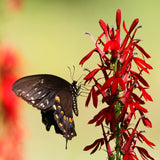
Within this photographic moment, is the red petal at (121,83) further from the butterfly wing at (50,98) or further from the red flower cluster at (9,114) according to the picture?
the red flower cluster at (9,114)

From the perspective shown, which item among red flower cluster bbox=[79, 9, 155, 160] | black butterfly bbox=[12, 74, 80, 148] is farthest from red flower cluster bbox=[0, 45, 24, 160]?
red flower cluster bbox=[79, 9, 155, 160]

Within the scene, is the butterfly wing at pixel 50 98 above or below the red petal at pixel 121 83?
above

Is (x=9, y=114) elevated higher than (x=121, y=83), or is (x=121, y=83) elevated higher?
(x=9, y=114)

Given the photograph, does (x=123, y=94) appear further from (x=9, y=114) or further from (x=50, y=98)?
(x=9, y=114)

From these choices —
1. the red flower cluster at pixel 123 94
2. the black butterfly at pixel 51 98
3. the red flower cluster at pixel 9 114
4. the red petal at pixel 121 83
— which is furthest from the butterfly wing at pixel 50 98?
the red petal at pixel 121 83

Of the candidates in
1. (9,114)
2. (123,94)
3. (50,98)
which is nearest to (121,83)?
(123,94)
